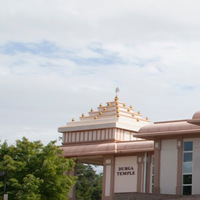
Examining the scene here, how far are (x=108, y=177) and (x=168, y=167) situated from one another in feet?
30.6

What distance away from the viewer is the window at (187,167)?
46.8 m

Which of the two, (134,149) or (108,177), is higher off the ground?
(134,149)

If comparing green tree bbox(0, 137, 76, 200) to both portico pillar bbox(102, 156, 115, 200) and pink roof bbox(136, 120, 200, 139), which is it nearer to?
portico pillar bbox(102, 156, 115, 200)

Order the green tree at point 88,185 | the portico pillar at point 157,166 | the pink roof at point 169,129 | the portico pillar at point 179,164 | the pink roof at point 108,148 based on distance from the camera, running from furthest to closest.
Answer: the green tree at point 88,185 → the pink roof at point 108,148 → the portico pillar at point 157,166 → the portico pillar at point 179,164 → the pink roof at point 169,129

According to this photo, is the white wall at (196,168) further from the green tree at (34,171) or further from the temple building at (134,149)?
the green tree at (34,171)

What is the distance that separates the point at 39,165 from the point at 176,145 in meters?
10.5

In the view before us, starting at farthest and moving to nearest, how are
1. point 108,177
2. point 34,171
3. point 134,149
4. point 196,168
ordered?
1. point 108,177
2. point 134,149
3. point 34,171
4. point 196,168

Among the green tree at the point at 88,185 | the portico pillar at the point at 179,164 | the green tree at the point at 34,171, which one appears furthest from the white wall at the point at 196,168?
the green tree at the point at 88,185

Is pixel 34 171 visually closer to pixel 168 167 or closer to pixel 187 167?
pixel 168 167

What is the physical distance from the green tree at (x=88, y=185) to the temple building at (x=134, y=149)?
29.5m

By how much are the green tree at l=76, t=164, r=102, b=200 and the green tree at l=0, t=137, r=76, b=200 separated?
1480 inches

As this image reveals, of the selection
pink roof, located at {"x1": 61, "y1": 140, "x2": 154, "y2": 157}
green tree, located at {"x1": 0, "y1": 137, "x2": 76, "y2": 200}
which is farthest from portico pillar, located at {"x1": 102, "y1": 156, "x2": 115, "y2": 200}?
green tree, located at {"x1": 0, "y1": 137, "x2": 76, "y2": 200}

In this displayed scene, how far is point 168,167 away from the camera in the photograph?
158 ft

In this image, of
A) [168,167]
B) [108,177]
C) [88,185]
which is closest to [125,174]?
[108,177]
